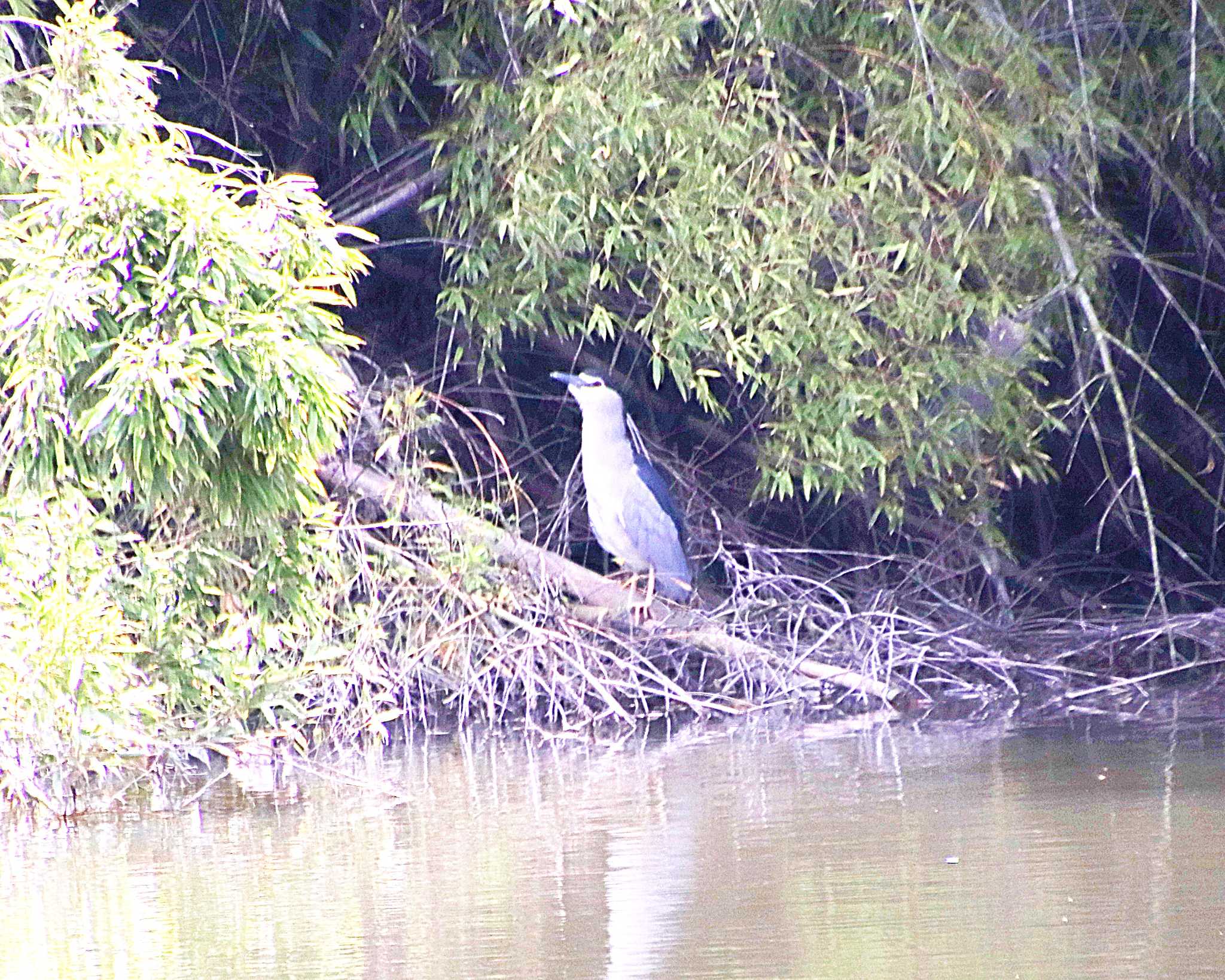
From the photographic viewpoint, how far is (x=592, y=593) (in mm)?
7195

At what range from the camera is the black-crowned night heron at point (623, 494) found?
7.33 metres

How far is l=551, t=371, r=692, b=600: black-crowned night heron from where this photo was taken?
24.0 ft

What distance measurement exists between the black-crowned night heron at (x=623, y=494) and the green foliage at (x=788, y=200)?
39 centimetres

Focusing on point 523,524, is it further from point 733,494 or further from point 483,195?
point 483,195

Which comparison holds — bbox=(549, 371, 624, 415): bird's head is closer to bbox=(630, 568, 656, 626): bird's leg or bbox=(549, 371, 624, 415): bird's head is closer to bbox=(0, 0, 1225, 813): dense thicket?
bbox=(0, 0, 1225, 813): dense thicket

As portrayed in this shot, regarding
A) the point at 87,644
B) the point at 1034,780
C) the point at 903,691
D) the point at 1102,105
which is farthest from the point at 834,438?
the point at 87,644

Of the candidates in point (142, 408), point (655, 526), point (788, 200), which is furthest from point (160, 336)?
point (655, 526)

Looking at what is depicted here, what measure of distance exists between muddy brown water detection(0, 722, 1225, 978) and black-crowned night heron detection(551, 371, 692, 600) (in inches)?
56.9

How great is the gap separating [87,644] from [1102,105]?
3974 millimetres

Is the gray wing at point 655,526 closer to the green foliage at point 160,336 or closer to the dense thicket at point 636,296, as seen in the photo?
the dense thicket at point 636,296

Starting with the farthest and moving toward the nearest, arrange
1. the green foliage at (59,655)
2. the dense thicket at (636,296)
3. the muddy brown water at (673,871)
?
1. the dense thicket at (636,296)
2. the green foliage at (59,655)
3. the muddy brown water at (673,871)

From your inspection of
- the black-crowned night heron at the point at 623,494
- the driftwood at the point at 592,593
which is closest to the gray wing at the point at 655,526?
the black-crowned night heron at the point at 623,494

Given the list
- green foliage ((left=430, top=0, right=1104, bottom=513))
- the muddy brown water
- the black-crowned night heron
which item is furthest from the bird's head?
the muddy brown water

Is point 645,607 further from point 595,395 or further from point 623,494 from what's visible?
point 595,395
